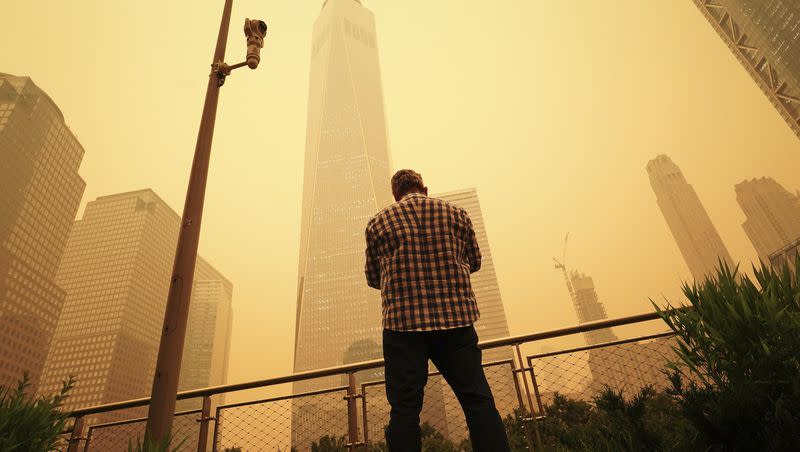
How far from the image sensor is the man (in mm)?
1717

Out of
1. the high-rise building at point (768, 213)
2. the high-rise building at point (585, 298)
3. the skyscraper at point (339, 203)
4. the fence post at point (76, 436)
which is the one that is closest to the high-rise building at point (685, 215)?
the high-rise building at point (585, 298)

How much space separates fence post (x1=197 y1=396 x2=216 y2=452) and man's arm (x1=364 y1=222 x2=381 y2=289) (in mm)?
2314

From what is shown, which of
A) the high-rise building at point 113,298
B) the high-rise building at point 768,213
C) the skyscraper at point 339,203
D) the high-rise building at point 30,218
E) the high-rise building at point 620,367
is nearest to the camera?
the high-rise building at point 620,367

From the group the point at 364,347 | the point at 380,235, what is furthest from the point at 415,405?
the point at 364,347

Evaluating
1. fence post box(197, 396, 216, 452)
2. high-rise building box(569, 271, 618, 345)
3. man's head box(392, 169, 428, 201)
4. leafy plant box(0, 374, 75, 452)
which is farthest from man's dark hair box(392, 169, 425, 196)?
high-rise building box(569, 271, 618, 345)

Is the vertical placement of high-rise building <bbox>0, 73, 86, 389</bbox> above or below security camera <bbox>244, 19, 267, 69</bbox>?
above

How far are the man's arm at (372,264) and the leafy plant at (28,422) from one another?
169cm

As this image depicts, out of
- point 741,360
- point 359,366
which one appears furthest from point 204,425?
point 741,360

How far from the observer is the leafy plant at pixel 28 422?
174 centimetres

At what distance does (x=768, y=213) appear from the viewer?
279ft

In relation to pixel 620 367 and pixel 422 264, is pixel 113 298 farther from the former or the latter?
pixel 422 264

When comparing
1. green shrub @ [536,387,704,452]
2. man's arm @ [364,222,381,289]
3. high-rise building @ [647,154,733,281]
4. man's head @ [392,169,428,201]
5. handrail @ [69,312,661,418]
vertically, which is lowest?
green shrub @ [536,387,704,452]

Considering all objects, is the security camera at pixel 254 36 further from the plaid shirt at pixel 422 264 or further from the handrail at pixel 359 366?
the handrail at pixel 359 366

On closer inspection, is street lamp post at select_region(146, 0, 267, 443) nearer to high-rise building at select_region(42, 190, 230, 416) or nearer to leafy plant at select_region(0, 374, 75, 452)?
leafy plant at select_region(0, 374, 75, 452)
